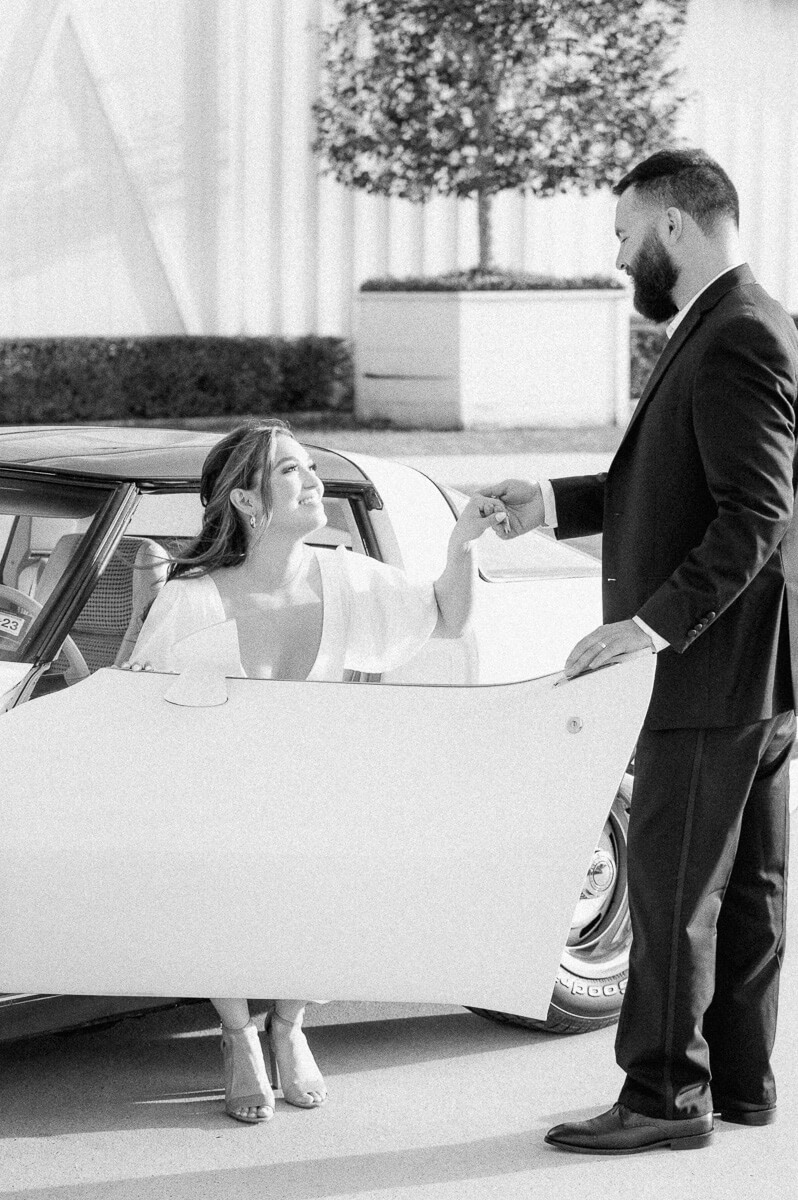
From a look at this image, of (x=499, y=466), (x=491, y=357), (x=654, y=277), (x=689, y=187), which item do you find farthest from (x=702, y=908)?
(x=491, y=357)

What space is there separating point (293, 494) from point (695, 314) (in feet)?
3.14

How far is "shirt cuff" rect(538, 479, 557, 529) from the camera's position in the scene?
12.5ft

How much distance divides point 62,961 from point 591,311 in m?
14.5

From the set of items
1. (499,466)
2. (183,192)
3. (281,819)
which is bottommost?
(499,466)

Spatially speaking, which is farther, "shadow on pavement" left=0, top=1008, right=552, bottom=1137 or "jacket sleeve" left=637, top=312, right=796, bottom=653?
"shadow on pavement" left=0, top=1008, right=552, bottom=1137

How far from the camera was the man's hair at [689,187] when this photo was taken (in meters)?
3.38

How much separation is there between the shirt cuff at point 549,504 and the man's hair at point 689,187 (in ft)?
2.25

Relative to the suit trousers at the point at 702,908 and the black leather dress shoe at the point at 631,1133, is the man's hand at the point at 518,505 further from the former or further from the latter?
the black leather dress shoe at the point at 631,1133

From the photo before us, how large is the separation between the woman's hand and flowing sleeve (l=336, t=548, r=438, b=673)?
0.16m

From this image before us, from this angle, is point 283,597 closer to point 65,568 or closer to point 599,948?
point 65,568

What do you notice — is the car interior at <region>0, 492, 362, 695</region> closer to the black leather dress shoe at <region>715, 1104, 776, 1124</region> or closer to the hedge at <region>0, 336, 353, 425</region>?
the black leather dress shoe at <region>715, 1104, 776, 1124</region>

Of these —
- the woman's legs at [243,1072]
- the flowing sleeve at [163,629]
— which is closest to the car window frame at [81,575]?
the flowing sleeve at [163,629]

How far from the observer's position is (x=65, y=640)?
3.68m

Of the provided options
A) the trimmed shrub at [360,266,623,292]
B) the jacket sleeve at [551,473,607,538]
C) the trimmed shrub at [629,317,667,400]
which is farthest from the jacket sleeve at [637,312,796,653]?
the trimmed shrub at [629,317,667,400]
